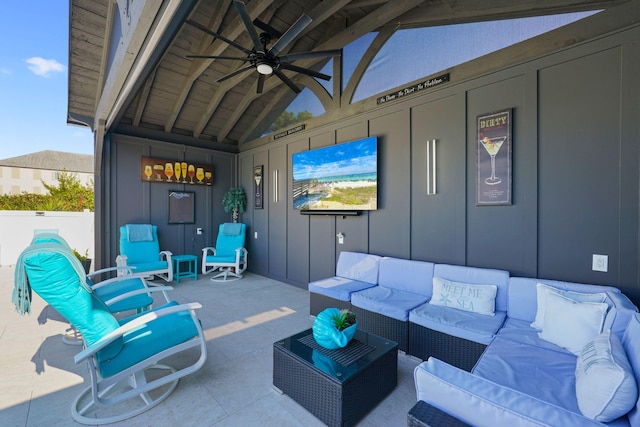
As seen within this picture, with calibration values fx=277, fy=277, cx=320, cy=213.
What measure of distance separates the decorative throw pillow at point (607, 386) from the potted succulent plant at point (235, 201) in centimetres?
641

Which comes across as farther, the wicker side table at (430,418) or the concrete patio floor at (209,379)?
the concrete patio floor at (209,379)

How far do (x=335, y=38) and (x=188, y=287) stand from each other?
5140mm

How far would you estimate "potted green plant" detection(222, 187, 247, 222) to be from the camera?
6.77 metres

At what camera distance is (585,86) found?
98.9 inches

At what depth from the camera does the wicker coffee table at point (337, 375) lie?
177 cm

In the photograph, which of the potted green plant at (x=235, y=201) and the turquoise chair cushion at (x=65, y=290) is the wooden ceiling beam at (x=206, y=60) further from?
the turquoise chair cushion at (x=65, y=290)

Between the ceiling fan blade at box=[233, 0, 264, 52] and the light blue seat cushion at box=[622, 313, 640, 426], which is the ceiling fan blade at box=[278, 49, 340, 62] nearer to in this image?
the ceiling fan blade at box=[233, 0, 264, 52]

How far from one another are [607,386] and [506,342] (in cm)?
106

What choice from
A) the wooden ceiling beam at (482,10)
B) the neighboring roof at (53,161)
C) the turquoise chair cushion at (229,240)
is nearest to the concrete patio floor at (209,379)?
the turquoise chair cushion at (229,240)

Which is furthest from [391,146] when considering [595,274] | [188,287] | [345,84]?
[188,287]

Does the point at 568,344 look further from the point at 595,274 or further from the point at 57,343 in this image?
the point at 57,343

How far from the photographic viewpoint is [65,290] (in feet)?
5.93

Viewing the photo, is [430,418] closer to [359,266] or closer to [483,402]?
[483,402]

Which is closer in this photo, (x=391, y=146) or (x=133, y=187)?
(x=391, y=146)
